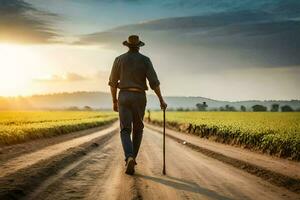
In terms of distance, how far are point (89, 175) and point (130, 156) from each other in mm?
931

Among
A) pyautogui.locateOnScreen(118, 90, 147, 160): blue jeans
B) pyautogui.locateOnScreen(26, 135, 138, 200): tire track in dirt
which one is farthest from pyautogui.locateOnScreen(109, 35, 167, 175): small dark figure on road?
pyautogui.locateOnScreen(26, 135, 138, 200): tire track in dirt

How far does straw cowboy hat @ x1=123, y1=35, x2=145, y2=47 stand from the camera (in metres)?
10.4

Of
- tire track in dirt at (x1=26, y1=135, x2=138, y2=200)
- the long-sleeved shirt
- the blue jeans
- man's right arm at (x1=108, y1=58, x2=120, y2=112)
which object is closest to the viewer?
tire track in dirt at (x1=26, y1=135, x2=138, y2=200)

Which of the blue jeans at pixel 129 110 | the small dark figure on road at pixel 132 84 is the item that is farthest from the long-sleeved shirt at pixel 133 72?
the blue jeans at pixel 129 110

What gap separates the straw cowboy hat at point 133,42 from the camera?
10.4 meters

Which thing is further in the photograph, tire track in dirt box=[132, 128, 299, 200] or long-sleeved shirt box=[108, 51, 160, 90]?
long-sleeved shirt box=[108, 51, 160, 90]

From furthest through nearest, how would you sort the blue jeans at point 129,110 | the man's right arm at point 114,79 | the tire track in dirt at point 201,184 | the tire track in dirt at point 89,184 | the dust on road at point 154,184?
1. the man's right arm at point 114,79
2. the blue jeans at point 129,110
3. the tire track in dirt at point 201,184
4. the dust on road at point 154,184
5. the tire track in dirt at point 89,184

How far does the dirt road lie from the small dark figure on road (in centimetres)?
100

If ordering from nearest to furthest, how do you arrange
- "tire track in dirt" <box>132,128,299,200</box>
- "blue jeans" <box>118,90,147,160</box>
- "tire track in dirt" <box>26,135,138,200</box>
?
"tire track in dirt" <box>26,135,138,200</box> < "tire track in dirt" <box>132,128,299,200</box> < "blue jeans" <box>118,90,147,160</box>

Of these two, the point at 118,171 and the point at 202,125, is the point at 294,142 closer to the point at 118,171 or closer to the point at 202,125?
the point at 118,171

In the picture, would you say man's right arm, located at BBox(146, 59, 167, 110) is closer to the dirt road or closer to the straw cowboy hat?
the straw cowboy hat

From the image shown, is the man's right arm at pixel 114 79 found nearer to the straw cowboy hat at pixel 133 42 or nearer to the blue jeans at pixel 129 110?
the blue jeans at pixel 129 110

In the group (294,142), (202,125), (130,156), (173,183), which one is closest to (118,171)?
(130,156)

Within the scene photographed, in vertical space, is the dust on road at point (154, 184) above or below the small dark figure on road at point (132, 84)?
below
